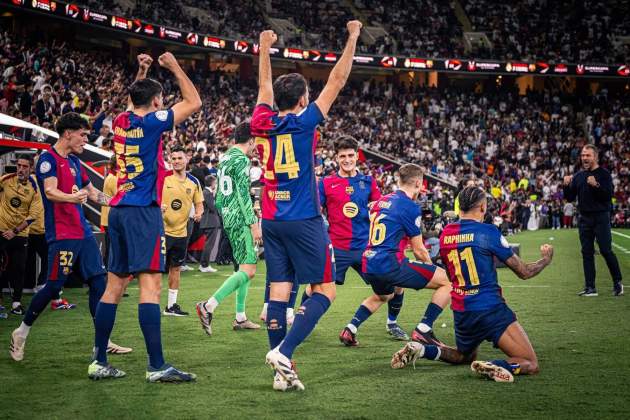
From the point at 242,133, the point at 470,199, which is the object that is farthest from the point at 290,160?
the point at 242,133

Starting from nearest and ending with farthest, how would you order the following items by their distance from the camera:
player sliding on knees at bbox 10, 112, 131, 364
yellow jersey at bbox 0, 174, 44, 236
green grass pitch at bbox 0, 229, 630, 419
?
green grass pitch at bbox 0, 229, 630, 419, player sliding on knees at bbox 10, 112, 131, 364, yellow jersey at bbox 0, 174, 44, 236

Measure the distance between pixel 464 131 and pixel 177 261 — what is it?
3541 centimetres

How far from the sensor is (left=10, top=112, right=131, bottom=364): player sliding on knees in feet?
22.4

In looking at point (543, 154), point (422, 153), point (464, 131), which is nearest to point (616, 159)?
point (543, 154)

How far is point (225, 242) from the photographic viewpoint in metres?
17.5

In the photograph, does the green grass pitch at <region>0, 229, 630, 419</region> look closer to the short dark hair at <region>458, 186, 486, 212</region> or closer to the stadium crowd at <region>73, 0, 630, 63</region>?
the short dark hair at <region>458, 186, 486, 212</region>

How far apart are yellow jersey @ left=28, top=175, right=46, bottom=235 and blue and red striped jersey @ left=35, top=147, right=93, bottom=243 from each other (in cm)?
386

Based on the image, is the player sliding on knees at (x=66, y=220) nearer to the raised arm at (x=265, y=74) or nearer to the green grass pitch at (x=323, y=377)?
the green grass pitch at (x=323, y=377)

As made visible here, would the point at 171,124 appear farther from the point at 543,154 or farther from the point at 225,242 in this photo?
the point at 543,154

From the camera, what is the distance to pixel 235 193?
337 inches

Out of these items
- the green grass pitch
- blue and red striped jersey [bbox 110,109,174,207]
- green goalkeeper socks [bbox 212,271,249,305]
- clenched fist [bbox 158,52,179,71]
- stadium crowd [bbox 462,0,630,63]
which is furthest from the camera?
stadium crowd [bbox 462,0,630,63]

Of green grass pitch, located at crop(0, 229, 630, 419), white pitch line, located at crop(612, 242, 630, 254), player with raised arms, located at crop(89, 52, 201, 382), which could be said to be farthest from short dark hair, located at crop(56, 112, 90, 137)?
white pitch line, located at crop(612, 242, 630, 254)

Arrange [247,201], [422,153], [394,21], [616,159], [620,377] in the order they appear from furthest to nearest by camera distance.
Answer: [394,21] < [616,159] < [422,153] < [247,201] < [620,377]

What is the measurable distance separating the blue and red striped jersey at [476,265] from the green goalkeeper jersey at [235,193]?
3.03 meters
